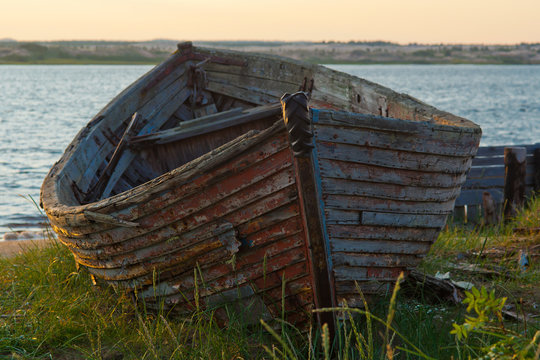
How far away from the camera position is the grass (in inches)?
120

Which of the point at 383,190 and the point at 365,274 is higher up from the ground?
the point at 383,190

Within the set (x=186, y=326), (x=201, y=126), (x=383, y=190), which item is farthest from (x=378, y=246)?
(x=201, y=126)

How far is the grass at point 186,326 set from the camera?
120 inches

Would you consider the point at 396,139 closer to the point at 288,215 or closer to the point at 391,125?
the point at 391,125

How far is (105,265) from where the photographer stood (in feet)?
12.1

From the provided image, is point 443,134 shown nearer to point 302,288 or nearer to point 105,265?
point 302,288

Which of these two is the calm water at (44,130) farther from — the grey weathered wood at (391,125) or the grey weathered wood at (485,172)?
the grey weathered wood at (485,172)

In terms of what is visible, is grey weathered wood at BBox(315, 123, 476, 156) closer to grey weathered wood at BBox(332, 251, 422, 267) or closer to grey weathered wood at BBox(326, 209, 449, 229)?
grey weathered wood at BBox(326, 209, 449, 229)

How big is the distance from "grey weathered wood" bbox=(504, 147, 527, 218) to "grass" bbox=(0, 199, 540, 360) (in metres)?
2.96

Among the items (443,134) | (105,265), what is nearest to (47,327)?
(105,265)

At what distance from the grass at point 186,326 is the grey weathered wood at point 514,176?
2958 mm

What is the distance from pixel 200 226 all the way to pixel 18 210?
30.9 ft

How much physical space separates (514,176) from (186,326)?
6.18 m

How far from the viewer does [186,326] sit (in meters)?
3.66
